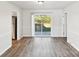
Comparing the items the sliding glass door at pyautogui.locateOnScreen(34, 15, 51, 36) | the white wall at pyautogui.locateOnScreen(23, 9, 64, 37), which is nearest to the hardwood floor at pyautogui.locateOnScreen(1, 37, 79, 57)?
the white wall at pyautogui.locateOnScreen(23, 9, 64, 37)

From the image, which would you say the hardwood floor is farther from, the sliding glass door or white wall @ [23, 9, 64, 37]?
the sliding glass door

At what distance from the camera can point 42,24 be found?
12.7 meters

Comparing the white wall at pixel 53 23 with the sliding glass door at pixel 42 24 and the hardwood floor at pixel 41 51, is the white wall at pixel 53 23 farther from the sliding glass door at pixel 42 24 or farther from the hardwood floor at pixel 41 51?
the hardwood floor at pixel 41 51

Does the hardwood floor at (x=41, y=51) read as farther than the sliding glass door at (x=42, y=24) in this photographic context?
No

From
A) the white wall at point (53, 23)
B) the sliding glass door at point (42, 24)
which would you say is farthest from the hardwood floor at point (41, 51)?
the sliding glass door at point (42, 24)

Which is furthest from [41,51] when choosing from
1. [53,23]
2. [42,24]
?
[42,24]

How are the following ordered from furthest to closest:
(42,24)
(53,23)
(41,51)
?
(42,24), (53,23), (41,51)

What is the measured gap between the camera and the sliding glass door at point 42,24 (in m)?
12.4

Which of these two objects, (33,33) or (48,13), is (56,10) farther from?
(33,33)

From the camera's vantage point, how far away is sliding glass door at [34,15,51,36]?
40.7 ft

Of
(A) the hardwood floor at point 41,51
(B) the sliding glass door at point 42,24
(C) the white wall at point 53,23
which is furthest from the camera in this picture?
(B) the sliding glass door at point 42,24

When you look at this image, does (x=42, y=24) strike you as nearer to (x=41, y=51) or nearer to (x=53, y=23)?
(x=53, y=23)

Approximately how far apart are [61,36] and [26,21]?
9.15ft

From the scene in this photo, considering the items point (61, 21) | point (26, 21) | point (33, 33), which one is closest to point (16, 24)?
point (26, 21)
